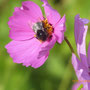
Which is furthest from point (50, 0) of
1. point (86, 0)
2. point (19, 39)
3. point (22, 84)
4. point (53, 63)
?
point (19, 39)

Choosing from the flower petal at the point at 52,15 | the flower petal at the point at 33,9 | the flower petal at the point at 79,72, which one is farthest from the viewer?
the flower petal at the point at 33,9

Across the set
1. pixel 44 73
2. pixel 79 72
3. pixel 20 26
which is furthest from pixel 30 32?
pixel 44 73

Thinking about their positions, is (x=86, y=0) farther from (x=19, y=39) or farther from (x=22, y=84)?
(x=19, y=39)

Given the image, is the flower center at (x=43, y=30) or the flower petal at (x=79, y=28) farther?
the flower center at (x=43, y=30)

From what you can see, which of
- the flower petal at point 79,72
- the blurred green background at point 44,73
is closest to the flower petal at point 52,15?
the flower petal at point 79,72

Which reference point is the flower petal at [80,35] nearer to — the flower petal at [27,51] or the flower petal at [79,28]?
the flower petal at [79,28]

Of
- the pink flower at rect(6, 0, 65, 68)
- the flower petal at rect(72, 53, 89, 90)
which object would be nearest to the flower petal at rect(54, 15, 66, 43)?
the pink flower at rect(6, 0, 65, 68)

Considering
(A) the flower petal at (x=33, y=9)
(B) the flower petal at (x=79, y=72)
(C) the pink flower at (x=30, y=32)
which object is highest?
(A) the flower petal at (x=33, y=9)

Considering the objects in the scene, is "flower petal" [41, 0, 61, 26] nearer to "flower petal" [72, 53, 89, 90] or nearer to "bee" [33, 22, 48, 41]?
"bee" [33, 22, 48, 41]
